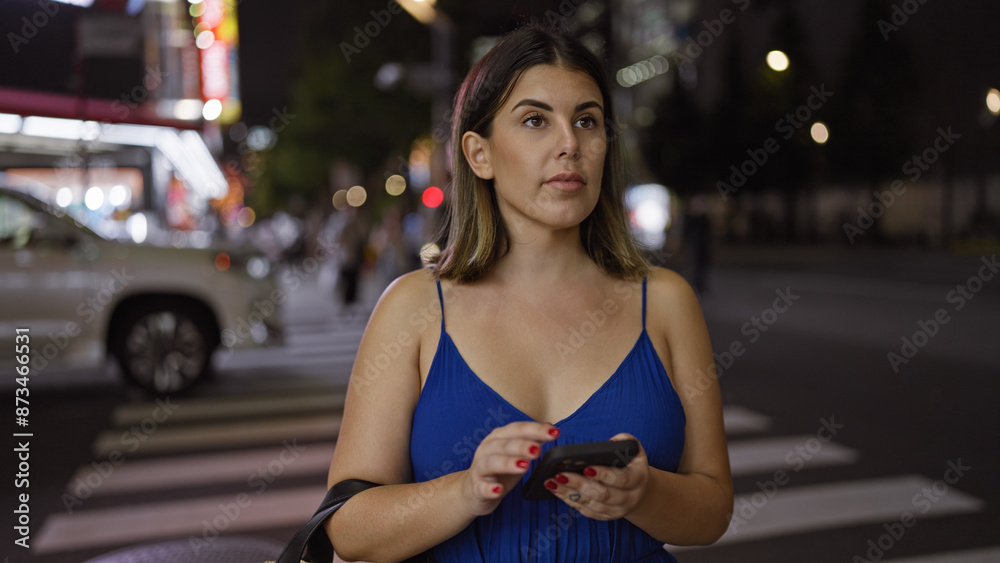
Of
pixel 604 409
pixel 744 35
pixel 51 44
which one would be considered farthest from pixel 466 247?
pixel 744 35

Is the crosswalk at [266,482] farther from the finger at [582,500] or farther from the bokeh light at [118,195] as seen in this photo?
the bokeh light at [118,195]

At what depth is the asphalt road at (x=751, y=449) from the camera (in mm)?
4605

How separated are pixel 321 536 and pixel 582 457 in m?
0.66

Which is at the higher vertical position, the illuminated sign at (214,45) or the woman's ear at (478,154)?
the illuminated sign at (214,45)

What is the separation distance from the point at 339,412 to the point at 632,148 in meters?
52.0

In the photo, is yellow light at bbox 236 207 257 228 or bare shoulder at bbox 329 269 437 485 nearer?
bare shoulder at bbox 329 269 437 485

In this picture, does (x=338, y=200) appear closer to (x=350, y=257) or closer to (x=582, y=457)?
(x=350, y=257)
